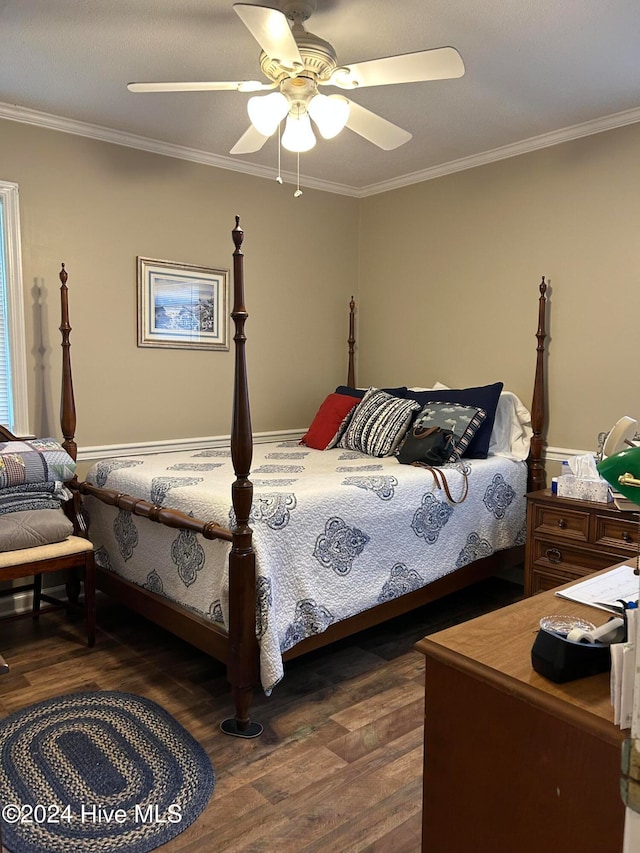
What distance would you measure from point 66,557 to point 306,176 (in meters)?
2.89

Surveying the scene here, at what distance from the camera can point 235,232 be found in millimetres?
2215

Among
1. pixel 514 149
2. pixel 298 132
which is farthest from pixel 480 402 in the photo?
pixel 298 132

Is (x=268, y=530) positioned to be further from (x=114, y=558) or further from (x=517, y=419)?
(x=517, y=419)

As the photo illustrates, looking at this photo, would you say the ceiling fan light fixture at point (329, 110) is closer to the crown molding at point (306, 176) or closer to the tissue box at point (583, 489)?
the crown molding at point (306, 176)

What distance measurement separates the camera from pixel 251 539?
2234 mm

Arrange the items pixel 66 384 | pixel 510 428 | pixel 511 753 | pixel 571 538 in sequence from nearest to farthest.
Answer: pixel 511 753, pixel 571 538, pixel 66 384, pixel 510 428

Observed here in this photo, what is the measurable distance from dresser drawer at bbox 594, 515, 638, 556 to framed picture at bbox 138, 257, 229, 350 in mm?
2448

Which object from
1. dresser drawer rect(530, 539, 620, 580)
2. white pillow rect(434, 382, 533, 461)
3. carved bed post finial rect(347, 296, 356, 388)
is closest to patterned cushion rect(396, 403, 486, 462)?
white pillow rect(434, 382, 533, 461)

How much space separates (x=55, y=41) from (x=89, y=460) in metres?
2.03

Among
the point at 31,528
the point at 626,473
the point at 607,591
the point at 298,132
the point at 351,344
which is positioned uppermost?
the point at 298,132

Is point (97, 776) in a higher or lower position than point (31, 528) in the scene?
lower

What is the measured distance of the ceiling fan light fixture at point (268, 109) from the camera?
2.24 metres

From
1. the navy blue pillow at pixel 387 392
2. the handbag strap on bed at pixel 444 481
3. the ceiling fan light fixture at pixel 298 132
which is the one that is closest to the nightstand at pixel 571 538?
the handbag strap on bed at pixel 444 481

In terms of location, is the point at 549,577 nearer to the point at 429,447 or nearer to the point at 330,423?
the point at 429,447
